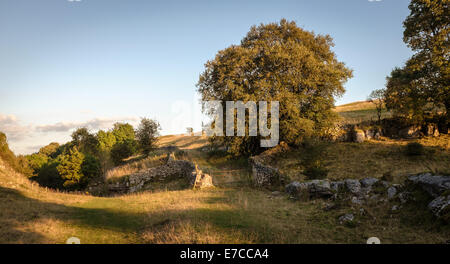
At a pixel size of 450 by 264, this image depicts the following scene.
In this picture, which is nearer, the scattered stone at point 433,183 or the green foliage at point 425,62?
the scattered stone at point 433,183

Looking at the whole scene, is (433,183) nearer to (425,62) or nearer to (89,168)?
(425,62)

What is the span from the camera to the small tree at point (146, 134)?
42.0 metres

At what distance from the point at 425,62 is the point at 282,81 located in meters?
14.5

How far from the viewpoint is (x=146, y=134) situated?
4197 centimetres

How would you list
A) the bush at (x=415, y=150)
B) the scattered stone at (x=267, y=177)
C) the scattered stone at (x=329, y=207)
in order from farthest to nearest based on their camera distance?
1. the bush at (x=415, y=150)
2. the scattered stone at (x=267, y=177)
3. the scattered stone at (x=329, y=207)

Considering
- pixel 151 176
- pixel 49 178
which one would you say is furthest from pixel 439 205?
pixel 49 178

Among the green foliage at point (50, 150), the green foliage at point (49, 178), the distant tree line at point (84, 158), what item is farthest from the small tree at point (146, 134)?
the green foliage at point (50, 150)

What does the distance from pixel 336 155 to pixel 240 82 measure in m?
13.8

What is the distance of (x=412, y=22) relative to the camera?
25.0 m

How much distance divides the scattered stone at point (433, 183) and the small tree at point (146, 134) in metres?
38.8

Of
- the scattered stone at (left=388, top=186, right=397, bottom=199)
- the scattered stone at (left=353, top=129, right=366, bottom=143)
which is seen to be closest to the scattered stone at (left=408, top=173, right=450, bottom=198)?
the scattered stone at (left=388, top=186, right=397, bottom=199)

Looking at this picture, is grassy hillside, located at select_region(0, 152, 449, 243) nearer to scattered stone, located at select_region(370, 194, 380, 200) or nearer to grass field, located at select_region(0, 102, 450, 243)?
grass field, located at select_region(0, 102, 450, 243)

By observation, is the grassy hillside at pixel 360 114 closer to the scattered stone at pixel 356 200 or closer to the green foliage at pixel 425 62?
the green foliage at pixel 425 62
